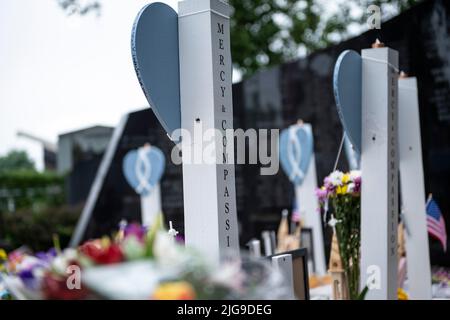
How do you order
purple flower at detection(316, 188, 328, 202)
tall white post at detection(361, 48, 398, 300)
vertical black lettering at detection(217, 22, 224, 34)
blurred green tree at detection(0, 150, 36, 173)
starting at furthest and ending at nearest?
blurred green tree at detection(0, 150, 36, 173)
purple flower at detection(316, 188, 328, 202)
tall white post at detection(361, 48, 398, 300)
vertical black lettering at detection(217, 22, 224, 34)

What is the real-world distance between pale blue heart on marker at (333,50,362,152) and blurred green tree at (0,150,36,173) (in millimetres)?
7112

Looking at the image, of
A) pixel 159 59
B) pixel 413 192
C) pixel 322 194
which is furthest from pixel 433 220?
pixel 159 59

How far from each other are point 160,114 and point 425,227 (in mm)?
2235

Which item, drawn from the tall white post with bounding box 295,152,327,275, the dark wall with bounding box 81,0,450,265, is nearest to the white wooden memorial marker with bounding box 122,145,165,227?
the dark wall with bounding box 81,0,450,265

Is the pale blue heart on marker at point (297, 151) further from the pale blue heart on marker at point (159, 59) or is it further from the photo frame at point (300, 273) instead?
the pale blue heart on marker at point (159, 59)

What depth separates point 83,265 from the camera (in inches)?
45.0

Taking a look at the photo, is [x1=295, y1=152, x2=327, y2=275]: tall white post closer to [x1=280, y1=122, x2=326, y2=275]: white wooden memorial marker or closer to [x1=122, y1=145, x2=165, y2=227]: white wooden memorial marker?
[x1=280, y1=122, x2=326, y2=275]: white wooden memorial marker

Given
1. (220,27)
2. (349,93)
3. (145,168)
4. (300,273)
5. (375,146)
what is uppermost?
(220,27)

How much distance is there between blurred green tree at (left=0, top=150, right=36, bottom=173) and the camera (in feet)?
32.1

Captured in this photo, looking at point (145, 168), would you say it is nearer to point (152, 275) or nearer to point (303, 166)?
point (303, 166)

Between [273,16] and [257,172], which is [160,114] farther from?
[273,16]

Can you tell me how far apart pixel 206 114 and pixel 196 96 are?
3.2 inches

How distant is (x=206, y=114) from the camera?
2.27 meters

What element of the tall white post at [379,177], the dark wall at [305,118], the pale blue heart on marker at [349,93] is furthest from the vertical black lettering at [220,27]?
the dark wall at [305,118]
